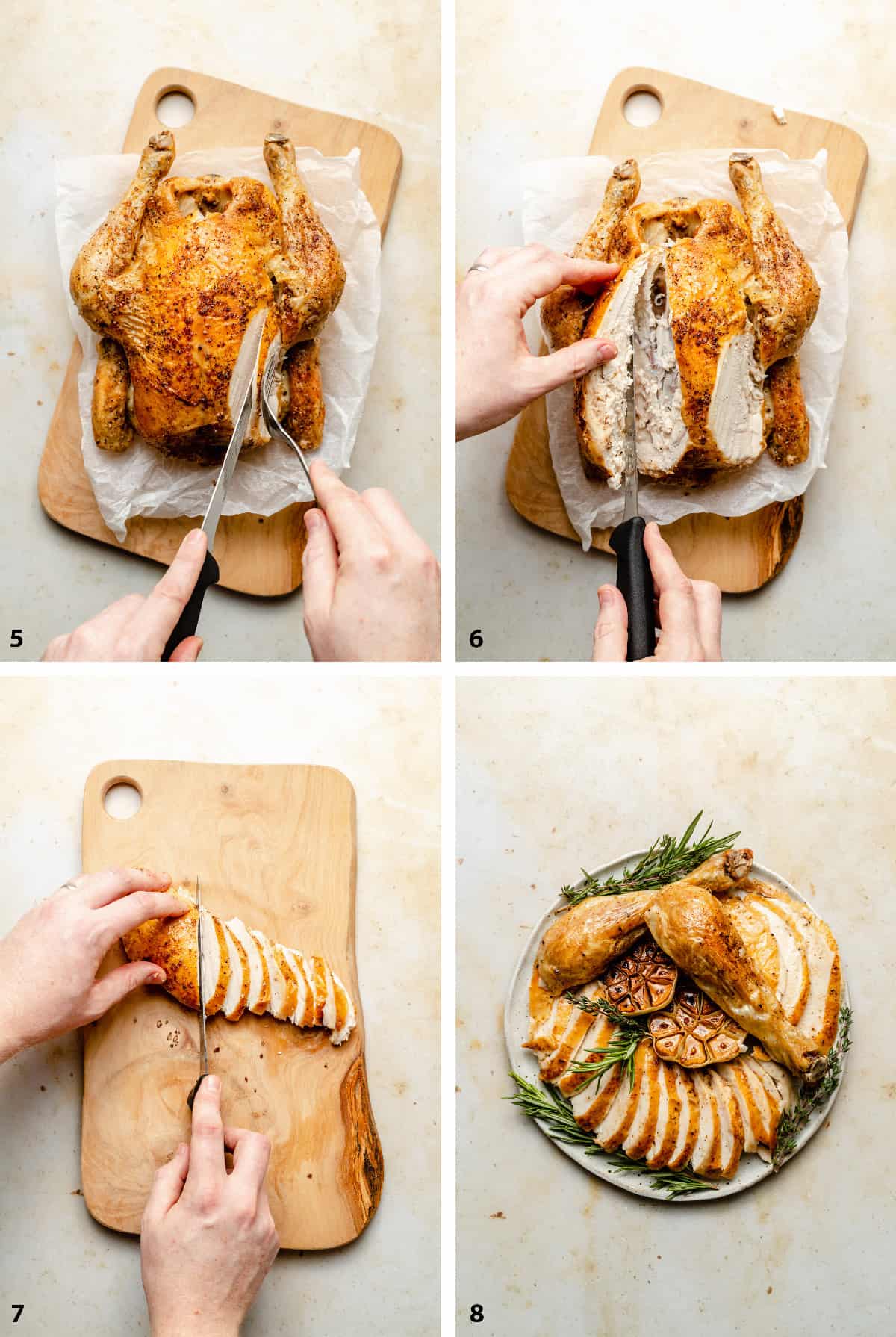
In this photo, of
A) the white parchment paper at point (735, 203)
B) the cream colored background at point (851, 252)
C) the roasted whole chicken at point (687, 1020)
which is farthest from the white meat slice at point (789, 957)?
the white parchment paper at point (735, 203)

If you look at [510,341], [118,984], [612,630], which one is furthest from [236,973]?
[510,341]

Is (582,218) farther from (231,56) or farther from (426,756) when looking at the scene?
(426,756)

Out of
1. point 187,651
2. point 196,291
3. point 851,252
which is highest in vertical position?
point 851,252

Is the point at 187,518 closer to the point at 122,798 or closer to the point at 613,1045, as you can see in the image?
the point at 122,798

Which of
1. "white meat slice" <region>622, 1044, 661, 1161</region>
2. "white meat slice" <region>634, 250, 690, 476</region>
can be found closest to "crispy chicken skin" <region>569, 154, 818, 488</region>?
"white meat slice" <region>634, 250, 690, 476</region>

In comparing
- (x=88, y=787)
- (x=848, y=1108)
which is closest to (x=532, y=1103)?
(x=848, y=1108)

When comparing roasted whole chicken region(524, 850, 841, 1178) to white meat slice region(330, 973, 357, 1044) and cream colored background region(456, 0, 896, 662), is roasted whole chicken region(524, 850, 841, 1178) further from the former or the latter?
cream colored background region(456, 0, 896, 662)

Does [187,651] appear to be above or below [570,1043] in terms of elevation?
above
